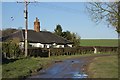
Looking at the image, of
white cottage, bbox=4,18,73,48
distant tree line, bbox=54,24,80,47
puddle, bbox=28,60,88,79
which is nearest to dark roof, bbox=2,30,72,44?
white cottage, bbox=4,18,73,48

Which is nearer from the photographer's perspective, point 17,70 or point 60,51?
point 17,70

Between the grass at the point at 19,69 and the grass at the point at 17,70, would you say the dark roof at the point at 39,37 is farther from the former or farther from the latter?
the grass at the point at 17,70

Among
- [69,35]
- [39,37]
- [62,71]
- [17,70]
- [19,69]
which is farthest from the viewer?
[69,35]

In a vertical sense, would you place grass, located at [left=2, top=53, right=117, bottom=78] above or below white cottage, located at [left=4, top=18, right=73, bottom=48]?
below

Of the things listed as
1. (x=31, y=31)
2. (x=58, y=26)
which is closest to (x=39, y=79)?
(x=31, y=31)

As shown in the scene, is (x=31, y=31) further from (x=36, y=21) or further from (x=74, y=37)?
(x=74, y=37)

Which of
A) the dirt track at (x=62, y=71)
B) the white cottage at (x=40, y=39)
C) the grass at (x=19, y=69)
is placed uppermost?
the white cottage at (x=40, y=39)

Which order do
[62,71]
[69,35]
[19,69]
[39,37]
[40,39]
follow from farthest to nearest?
[69,35], [39,37], [40,39], [62,71], [19,69]

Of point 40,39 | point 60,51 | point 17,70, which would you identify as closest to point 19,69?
point 17,70

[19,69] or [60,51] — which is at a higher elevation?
[60,51]

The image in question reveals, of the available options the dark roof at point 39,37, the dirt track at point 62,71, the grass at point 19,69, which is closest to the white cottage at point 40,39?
the dark roof at point 39,37

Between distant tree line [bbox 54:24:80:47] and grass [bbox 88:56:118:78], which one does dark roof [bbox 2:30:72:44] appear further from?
grass [bbox 88:56:118:78]

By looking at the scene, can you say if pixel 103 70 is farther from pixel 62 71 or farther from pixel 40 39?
pixel 40 39

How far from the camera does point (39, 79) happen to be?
18.3 metres
